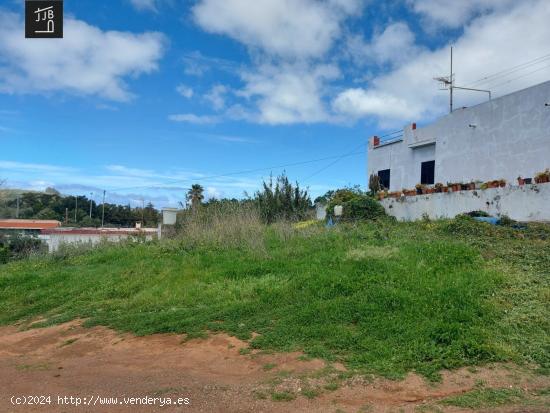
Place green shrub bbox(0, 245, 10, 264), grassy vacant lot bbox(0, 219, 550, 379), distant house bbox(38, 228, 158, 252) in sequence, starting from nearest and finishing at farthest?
grassy vacant lot bbox(0, 219, 550, 379)
distant house bbox(38, 228, 158, 252)
green shrub bbox(0, 245, 10, 264)

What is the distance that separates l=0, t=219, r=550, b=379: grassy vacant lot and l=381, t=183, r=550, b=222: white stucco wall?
1.88m

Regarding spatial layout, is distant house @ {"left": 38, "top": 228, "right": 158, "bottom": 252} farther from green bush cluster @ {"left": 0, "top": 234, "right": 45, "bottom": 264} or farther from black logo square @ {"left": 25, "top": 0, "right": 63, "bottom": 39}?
black logo square @ {"left": 25, "top": 0, "right": 63, "bottom": 39}

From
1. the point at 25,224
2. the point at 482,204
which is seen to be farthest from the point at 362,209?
the point at 25,224

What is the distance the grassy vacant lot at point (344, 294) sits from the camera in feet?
17.0

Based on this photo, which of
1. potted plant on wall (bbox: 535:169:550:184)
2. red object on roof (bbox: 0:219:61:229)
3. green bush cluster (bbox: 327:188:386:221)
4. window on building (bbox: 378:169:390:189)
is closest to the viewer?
potted plant on wall (bbox: 535:169:550:184)

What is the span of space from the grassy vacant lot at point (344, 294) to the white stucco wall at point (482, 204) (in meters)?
1.88

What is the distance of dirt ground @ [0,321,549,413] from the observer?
407 cm

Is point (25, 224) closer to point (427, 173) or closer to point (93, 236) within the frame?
point (93, 236)

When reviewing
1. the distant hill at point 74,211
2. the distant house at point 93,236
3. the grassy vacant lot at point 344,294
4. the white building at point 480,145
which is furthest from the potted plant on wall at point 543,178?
the distant hill at point 74,211

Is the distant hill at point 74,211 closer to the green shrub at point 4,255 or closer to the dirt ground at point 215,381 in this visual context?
the green shrub at point 4,255

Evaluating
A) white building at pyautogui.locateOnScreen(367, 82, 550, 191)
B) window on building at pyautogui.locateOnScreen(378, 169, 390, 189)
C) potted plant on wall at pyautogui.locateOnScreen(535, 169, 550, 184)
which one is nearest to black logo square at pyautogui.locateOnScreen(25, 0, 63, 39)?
potted plant on wall at pyautogui.locateOnScreen(535, 169, 550, 184)

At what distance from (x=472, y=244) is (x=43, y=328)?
8.27 metres

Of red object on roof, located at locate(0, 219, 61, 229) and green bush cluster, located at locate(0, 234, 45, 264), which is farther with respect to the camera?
red object on roof, located at locate(0, 219, 61, 229)

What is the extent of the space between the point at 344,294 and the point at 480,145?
1195 centimetres
